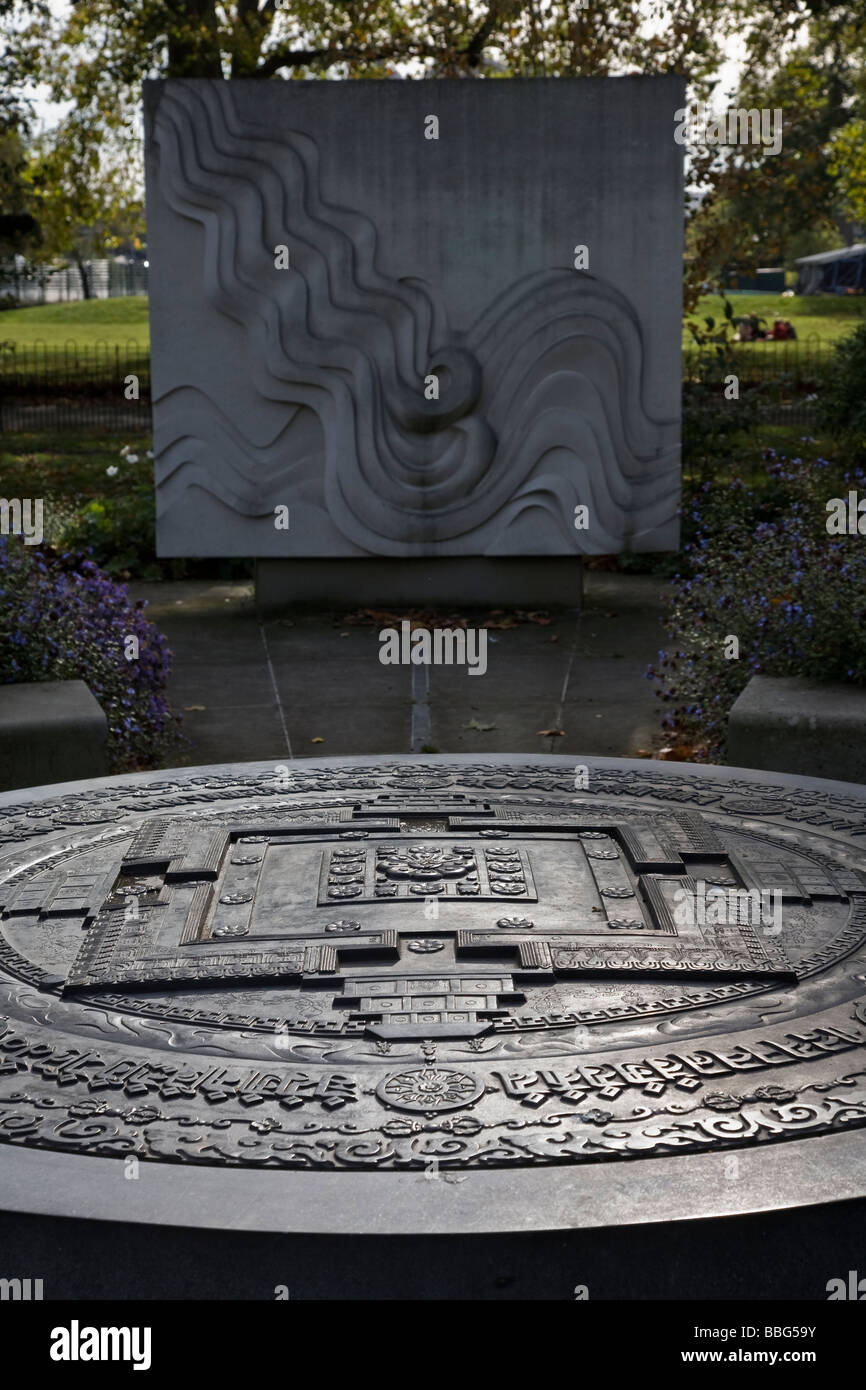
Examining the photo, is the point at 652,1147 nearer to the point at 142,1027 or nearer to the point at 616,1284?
the point at 616,1284

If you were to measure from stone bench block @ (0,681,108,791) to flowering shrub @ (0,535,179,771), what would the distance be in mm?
552

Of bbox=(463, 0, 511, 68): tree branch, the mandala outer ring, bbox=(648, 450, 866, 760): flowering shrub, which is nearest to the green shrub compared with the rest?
bbox=(648, 450, 866, 760): flowering shrub

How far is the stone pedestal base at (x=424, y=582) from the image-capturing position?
1082cm

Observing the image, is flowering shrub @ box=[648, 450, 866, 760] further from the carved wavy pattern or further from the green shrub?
the green shrub

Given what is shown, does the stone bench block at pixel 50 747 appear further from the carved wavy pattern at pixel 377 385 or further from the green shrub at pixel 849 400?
the green shrub at pixel 849 400

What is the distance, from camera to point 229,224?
33.1ft

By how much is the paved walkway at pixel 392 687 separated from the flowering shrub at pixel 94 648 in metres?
0.28

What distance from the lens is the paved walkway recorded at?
24.6 feet

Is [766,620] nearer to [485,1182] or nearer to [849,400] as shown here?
[485,1182]

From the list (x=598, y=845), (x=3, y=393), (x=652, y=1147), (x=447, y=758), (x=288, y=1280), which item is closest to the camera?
(x=288, y=1280)

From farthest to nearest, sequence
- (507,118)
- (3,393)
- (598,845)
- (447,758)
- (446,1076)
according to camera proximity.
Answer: (3,393)
(507,118)
(447,758)
(598,845)
(446,1076)

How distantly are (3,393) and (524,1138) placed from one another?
77.9 feet

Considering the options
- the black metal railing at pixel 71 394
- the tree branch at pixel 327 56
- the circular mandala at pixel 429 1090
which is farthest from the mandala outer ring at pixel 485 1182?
the black metal railing at pixel 71 394

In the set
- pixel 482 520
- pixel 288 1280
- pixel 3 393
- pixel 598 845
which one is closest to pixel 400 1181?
pixel 288 1280
